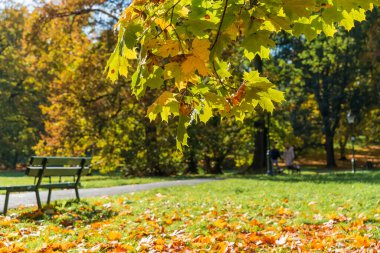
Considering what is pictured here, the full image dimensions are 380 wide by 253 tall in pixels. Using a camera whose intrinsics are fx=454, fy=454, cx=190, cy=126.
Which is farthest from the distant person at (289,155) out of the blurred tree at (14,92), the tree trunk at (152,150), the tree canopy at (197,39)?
the blurred tree at (14,92)

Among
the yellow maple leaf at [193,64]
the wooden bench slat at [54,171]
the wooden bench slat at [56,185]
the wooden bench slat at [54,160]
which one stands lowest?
the wooden bench slat at [56,185]

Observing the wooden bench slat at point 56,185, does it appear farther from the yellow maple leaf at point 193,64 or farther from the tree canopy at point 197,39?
the yellow maple leaf at point 193,64

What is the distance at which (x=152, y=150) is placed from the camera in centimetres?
2253

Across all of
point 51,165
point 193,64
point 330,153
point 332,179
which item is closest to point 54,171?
point 51,165

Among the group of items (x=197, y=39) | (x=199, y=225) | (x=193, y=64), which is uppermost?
(x=197, y=39)

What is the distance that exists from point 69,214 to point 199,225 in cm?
245

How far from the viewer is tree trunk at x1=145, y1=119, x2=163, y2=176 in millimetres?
22453

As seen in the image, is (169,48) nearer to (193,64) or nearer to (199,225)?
(193,64)

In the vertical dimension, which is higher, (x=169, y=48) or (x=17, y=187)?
(x=169, y=48)

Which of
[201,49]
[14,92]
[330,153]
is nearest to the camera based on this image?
[201,49]

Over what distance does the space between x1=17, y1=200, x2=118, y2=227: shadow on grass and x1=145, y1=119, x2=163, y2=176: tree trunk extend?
538 inches

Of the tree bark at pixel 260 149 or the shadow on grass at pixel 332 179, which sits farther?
the tree bark at pixel 260 149

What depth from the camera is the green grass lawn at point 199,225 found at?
15.9 ft

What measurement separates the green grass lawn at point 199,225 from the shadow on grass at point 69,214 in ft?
0.05
